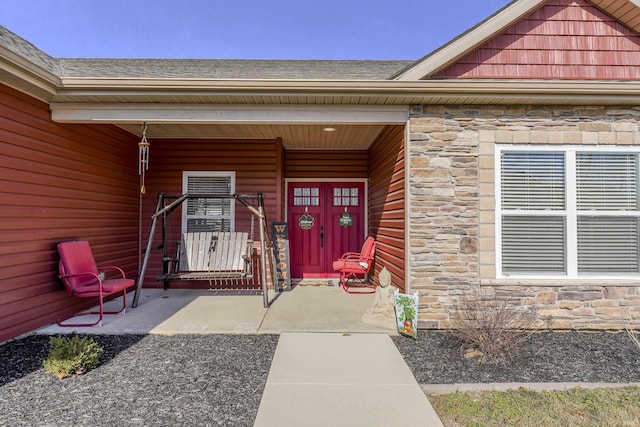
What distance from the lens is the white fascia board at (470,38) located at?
3838 millimetres

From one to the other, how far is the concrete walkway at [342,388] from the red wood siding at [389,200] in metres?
1.28

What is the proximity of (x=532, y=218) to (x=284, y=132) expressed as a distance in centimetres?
366

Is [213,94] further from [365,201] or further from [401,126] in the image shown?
[365,201]

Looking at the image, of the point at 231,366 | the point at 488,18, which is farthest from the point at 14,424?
the point at 488,18

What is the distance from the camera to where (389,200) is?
4898mm

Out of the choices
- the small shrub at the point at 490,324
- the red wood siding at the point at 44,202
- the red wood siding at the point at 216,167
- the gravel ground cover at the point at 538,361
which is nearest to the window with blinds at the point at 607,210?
the gravel ground cover at the point at 538,361

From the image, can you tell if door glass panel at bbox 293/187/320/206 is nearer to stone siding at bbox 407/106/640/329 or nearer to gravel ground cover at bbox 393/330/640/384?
stone siding at bbox 407/106/640/329

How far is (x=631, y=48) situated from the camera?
13.2 feet

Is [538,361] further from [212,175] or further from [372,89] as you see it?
[212,175]

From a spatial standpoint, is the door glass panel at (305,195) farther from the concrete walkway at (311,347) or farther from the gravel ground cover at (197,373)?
the gravel ground cover at (197,373)

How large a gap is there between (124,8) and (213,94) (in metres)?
5.85

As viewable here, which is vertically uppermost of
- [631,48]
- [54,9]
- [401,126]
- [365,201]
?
[54,9]

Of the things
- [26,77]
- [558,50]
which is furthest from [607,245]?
[26,77]

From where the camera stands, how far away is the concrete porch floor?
3730mm
